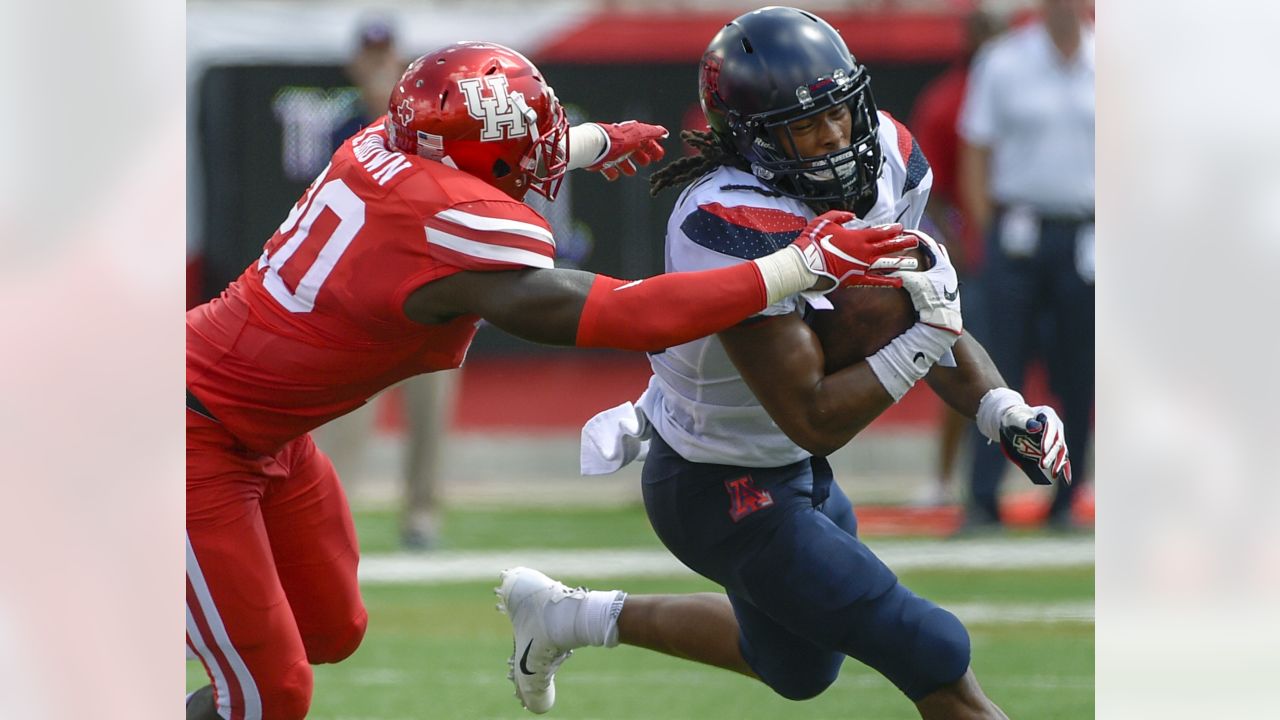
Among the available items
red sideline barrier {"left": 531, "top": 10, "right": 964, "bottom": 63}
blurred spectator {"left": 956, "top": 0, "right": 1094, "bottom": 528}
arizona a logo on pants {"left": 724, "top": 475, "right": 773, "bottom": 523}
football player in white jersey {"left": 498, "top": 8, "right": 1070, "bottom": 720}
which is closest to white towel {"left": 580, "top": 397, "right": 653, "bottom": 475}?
football player in white jersey {"left": 498, "top": 8, "right": 1070, "bottom": 720}

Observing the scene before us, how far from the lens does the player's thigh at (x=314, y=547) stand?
9.27 feet

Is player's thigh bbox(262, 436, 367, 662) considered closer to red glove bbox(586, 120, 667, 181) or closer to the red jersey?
the red jersey

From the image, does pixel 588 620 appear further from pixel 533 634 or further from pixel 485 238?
pixel 485 238

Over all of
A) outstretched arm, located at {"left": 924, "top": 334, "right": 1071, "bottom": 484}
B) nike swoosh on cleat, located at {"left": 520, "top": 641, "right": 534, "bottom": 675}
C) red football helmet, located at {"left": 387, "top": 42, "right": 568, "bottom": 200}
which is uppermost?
red football helmet, located at {"left": 387, "top": 42, "right": 568, "bottom": 200}

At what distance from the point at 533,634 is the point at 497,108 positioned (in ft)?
3.92

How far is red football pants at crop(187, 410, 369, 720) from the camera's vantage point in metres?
2.60

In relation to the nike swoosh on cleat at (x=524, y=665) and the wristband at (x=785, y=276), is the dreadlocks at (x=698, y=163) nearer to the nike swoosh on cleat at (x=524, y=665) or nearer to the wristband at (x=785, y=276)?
the wristband at (x=785, y=276)

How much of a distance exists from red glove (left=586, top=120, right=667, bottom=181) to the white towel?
491mm

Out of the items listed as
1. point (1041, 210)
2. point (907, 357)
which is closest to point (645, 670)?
point (907, 357)

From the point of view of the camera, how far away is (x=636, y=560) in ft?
18.6

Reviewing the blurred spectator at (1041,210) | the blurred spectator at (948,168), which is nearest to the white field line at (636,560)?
the blurred spectator at (1041,210)

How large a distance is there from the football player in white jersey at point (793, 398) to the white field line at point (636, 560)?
2517mm

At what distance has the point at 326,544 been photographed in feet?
9.45
